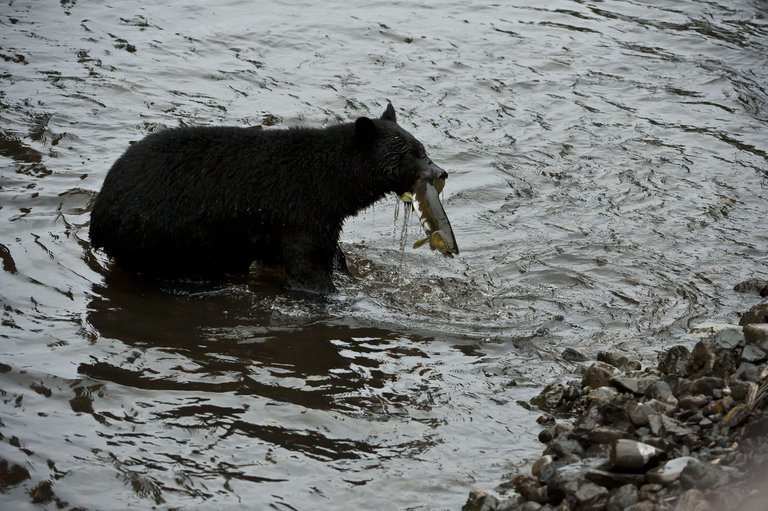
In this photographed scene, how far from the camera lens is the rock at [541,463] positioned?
5.50m

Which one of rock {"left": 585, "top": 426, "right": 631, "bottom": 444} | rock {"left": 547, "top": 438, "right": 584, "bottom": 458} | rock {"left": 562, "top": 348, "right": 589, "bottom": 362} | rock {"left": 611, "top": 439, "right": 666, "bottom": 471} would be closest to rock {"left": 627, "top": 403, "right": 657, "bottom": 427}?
rock {"left": 585, "top": 426, "right": 631, "bottom": 444}

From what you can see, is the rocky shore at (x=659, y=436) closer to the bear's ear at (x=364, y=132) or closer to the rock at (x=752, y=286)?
the rock at (x=752, y=286)

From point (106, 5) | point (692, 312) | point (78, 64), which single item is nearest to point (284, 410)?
point (692, 312)

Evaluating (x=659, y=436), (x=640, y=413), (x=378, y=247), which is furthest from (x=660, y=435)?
(x=378, y=247)

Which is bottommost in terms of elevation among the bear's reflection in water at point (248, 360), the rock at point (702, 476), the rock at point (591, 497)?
the bear's reflection in water at point (248, 360)

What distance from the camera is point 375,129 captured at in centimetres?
831

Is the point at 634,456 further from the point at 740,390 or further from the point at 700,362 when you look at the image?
the point at 700,362

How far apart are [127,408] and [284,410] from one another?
108 cm

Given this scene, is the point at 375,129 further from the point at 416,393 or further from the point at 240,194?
the point at 416,393

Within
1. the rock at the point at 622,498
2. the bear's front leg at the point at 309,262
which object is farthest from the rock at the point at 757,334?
the bear's front leg at the point at 309,262

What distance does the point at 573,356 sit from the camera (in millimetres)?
7184

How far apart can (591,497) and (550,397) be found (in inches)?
64.2

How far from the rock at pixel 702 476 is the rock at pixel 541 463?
3.08 feet

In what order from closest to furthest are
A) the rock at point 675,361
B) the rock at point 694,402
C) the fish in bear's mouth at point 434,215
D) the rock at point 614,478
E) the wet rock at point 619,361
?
the rock at point 614,478 → the rock at point 694,402 → the rock at point 675,361 → the wet rock at point 619,361 → the fish in bear's mouth at point 434,215
